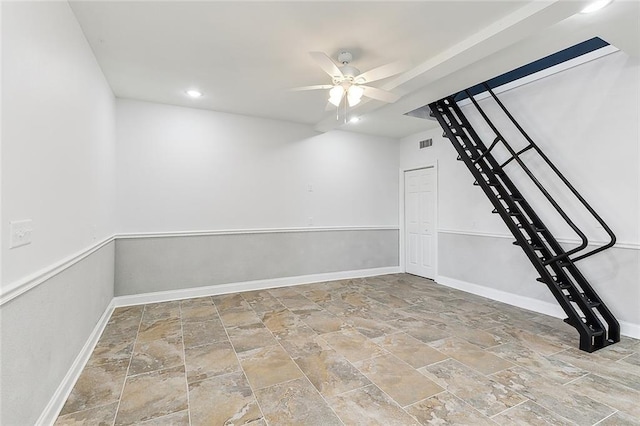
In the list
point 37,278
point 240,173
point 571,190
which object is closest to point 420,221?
point 571,190

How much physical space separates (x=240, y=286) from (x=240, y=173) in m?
1.80

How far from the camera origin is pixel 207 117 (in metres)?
4.59

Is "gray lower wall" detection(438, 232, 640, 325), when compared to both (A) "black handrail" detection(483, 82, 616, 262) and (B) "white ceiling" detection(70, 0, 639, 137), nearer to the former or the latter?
(A) "black handrail" detection(483, 82, 616, 262)

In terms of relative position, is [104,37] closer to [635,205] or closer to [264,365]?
[264,365]

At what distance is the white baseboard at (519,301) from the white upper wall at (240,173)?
5.95 feet

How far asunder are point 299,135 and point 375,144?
1666 mm

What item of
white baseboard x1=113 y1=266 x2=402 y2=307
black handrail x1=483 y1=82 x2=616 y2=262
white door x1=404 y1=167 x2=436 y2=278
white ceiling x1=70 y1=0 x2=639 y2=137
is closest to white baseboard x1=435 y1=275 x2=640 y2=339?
white door x1=404 y1=167 x2=436 y2=278

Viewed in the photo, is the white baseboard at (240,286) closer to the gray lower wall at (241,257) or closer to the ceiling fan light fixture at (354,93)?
the gray lower wall at (241,257)

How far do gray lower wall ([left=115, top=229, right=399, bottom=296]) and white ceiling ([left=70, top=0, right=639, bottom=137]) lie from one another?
85.4 inches

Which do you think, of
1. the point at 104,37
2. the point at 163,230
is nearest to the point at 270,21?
the point at 104,37

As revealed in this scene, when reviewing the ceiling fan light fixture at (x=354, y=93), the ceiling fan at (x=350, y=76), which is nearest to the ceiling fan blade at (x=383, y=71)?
the ceiling fan at (x=350, y=76)

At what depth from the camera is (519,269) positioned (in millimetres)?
4074

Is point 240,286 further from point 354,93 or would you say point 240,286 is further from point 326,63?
point 326,63

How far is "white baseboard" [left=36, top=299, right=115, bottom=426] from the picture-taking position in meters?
1.78
